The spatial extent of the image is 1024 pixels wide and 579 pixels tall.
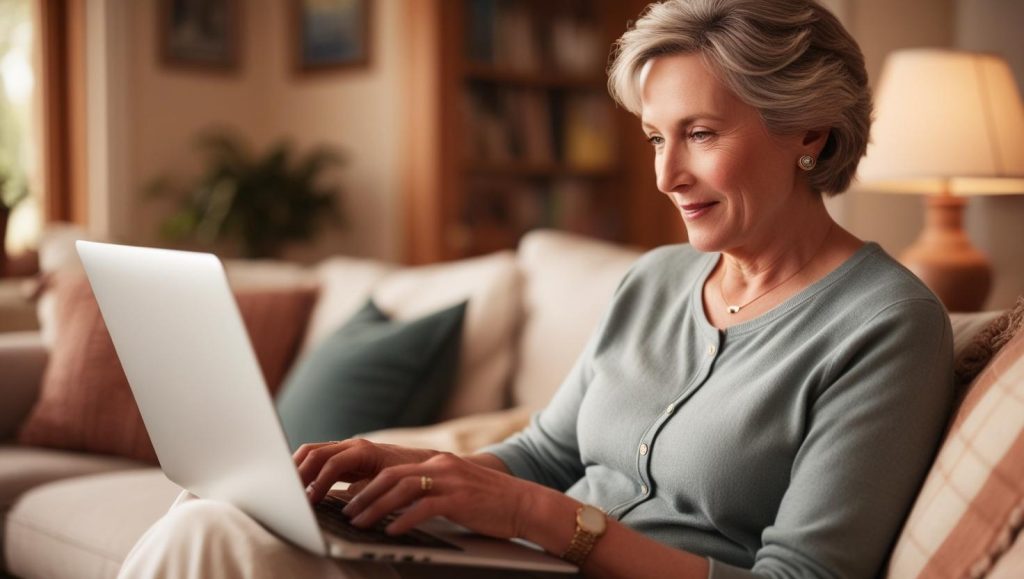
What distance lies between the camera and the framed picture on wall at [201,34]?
15.2 ft

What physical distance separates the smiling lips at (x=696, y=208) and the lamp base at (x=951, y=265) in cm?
118

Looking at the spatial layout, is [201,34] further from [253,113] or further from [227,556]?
[227,556]

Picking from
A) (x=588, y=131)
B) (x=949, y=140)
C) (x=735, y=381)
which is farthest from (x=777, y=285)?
(x=588, y=131)

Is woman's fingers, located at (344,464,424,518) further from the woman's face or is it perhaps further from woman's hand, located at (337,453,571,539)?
the woman's face

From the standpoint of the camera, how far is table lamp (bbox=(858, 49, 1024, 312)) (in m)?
2.18

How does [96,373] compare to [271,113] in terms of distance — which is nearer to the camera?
[96,373]

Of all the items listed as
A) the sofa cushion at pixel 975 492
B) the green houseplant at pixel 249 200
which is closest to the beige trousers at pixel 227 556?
the sofa cushion at pixel 975 492

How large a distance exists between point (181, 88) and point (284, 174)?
25.2 inches

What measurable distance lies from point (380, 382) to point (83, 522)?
0.62 meters

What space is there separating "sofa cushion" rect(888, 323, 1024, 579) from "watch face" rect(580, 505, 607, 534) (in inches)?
11.2

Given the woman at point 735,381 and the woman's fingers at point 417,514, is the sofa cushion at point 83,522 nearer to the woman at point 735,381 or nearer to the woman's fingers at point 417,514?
the woman at point 735,381

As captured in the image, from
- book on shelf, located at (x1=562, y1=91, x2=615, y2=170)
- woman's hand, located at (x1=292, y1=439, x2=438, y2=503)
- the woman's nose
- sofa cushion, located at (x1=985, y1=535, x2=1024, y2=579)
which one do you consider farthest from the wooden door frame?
sofa cushion, located at (x1=985, y1=535, x2=1024, y2=579)

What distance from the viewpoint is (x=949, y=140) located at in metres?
2.20

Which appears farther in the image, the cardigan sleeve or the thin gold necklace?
the thin gold necklace
